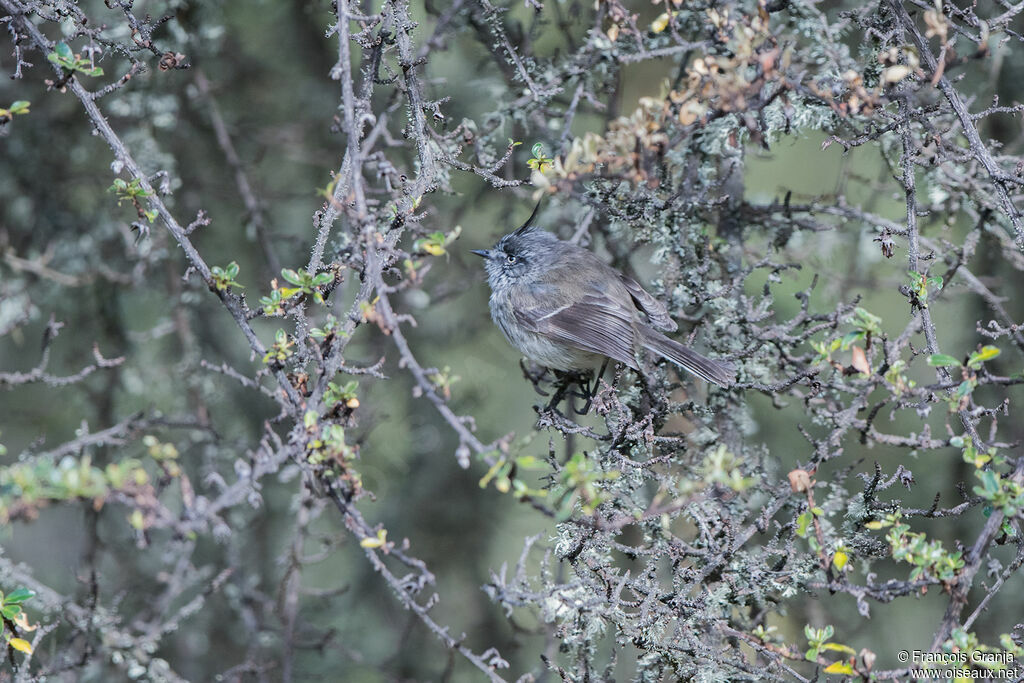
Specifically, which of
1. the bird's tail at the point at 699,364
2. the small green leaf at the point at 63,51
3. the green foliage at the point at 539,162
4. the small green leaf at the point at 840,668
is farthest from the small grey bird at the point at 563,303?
the small green leaf at the point at 63,51

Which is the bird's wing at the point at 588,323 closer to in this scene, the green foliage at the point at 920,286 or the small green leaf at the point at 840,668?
the green foliage at the point at 920,286

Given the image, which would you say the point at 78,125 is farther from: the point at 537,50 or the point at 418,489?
the point at 418,489

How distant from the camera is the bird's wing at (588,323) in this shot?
392 cm

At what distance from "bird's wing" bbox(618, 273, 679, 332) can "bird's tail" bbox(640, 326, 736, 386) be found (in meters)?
0.11

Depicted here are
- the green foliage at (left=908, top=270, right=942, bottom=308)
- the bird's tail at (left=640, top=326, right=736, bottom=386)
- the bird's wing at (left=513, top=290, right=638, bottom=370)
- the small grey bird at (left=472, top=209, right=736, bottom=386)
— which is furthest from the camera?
the small grey bird at (left=472, top=209, right=736, bottom=386)

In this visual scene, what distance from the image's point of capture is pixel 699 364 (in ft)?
10.7

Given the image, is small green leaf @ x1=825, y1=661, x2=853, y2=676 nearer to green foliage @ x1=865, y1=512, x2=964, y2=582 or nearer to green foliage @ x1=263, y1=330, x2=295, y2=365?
green foliage @ x1=865, y1=512, x2=964, y2=582

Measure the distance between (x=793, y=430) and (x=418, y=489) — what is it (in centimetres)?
260

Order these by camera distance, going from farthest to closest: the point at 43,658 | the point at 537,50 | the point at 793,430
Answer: the point at 793,430 < the point at 537,50 < the point at 43,658

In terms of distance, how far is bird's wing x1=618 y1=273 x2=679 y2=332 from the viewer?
3636mm

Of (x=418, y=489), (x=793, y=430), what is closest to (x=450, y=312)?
(x=418, y=489)

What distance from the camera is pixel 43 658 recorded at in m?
3.61

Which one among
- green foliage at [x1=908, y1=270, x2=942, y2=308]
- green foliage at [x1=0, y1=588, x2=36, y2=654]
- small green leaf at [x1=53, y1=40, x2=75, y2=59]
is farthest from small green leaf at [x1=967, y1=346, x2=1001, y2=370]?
small green leaf at [x1=53, y1=40, x2=75, y2=59]

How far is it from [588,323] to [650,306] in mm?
357
